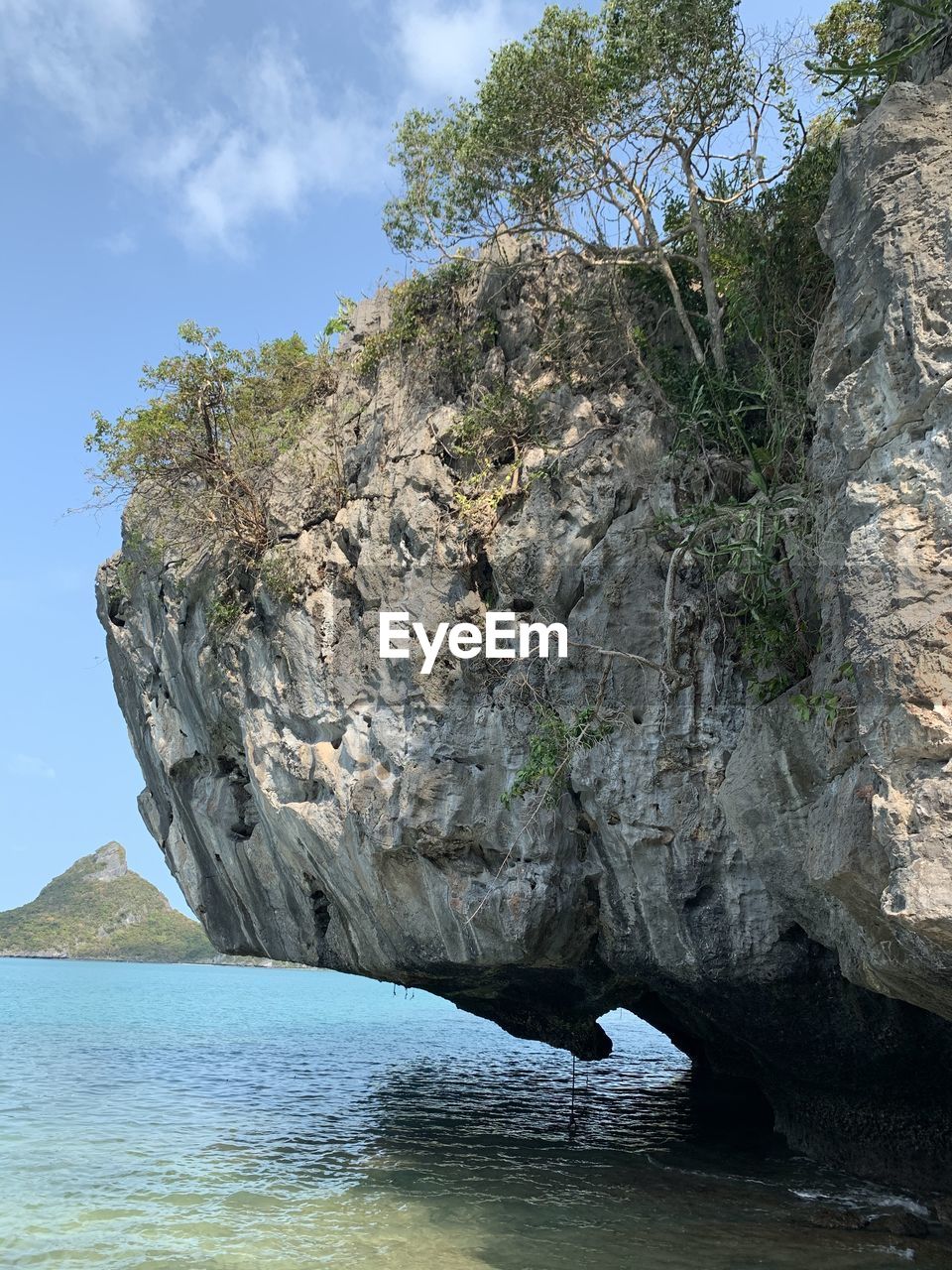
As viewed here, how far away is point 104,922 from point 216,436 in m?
89.4

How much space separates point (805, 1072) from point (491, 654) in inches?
223

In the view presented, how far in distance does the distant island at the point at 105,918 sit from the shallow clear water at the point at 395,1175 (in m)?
78.6

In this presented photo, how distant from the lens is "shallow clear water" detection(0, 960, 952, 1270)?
27.1 feet

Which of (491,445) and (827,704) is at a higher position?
(491,445)

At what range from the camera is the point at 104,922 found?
306 ft

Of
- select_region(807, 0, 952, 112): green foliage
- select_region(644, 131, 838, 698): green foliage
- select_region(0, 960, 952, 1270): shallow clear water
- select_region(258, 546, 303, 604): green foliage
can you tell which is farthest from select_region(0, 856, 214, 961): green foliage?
select_region(807, 0, 952, 112): green foliage

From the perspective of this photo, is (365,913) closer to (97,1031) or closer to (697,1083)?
(697,1083)

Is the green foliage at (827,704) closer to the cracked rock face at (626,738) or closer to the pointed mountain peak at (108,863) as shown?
the cracked rock face at (626,738)

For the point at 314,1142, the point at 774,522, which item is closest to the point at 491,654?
the point at 774,522

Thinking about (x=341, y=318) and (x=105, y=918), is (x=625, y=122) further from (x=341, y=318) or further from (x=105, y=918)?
(x=105, y=918)

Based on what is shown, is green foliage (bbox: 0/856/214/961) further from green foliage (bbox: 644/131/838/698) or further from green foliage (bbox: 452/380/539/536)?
green foliage (bbox: 644/131/838/698)

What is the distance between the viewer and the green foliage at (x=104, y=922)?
9325 cm

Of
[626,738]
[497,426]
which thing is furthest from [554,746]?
[497,426]

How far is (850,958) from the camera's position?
8.05 m
